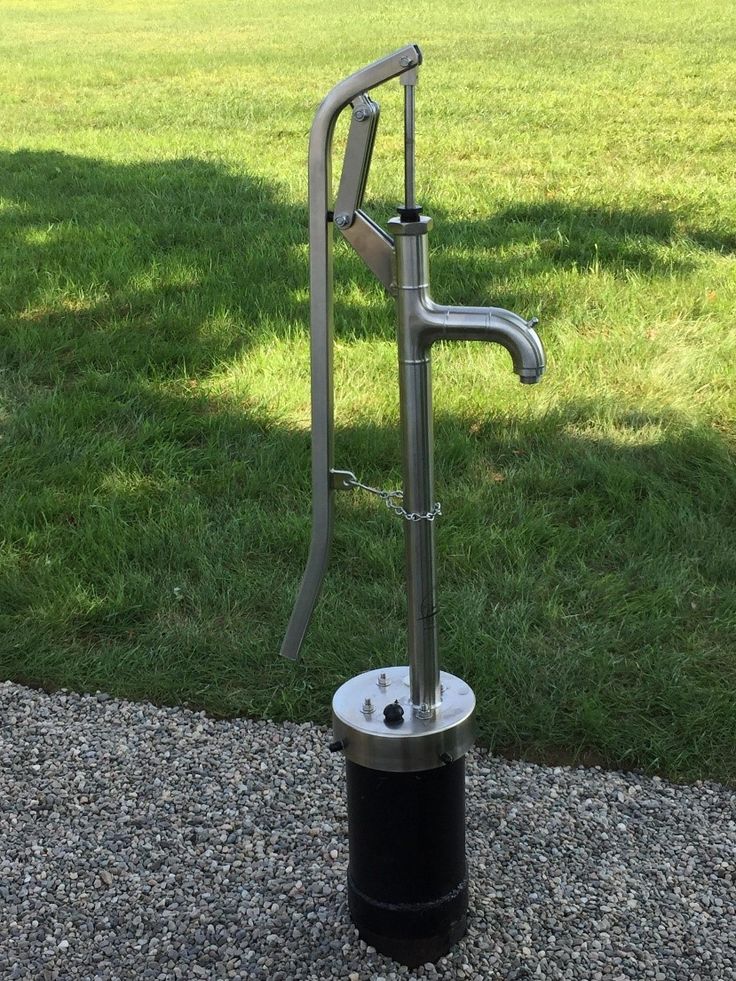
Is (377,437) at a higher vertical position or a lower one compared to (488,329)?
lower

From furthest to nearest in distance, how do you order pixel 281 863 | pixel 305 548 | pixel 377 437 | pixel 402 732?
pixel 377 437 → pixel 305 548 → pixel 281 863 → pixel 402 732

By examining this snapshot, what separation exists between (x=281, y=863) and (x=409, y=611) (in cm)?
72

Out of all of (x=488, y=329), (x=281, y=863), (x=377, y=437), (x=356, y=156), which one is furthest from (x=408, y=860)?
(x=377, y=437)

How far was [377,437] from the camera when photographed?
4.36 metres

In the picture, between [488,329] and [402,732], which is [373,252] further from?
[402,732]

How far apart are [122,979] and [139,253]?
180 inches

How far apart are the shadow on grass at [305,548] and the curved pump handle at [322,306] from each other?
969 millimetres

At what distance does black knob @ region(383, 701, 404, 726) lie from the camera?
212cm

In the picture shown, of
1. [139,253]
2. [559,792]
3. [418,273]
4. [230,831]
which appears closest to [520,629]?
[559,792]

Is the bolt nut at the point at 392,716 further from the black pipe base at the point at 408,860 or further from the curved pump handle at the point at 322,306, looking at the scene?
the curved pump handle at the point at 322,306

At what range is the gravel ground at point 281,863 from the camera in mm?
2291

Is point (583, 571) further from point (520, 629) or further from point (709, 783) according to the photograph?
point (709, 783)

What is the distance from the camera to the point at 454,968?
2266 millimetres

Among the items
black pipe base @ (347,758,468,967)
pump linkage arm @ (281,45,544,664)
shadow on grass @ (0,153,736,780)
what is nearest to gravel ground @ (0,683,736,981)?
black pipe base @ (347,758,468,967)
